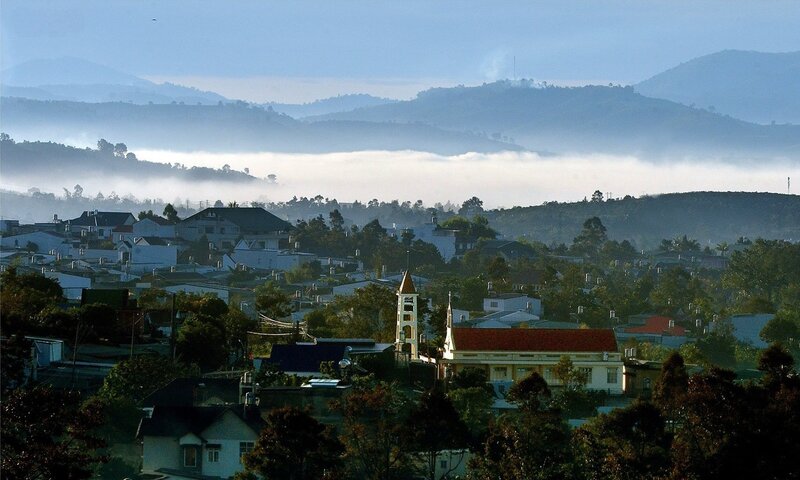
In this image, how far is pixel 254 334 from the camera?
192 feet

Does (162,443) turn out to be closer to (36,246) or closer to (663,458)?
(663,458)

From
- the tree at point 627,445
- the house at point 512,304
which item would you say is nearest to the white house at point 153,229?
the house at point 512,304

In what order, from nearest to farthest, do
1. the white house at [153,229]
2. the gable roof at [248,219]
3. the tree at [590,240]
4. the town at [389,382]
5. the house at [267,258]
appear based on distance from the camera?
the town at [389,382] → the house at [267,258] → the white house at [153,229] → the gable roof at [248,219] → the tree at [590,240]

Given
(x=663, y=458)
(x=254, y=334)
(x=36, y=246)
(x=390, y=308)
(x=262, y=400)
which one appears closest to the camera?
(x=663, y=458)

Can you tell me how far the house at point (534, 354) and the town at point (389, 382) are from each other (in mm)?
60

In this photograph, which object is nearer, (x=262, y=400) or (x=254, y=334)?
(x=262, y=400)

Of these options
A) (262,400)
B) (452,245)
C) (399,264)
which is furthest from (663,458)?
(452,245)

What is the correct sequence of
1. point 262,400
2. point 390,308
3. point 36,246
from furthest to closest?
point 36,246 → point 390,308 → point 262,400

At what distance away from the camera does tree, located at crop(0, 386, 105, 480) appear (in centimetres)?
2994

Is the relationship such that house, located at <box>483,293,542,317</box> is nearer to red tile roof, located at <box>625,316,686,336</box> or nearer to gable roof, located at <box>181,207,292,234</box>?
red tile roof, located at <box>625,316,686,336</box>

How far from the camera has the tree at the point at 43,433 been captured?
29938mm

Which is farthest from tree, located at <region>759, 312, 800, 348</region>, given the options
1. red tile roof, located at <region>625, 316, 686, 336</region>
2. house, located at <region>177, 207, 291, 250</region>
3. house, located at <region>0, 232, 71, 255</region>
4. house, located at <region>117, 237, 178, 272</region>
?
house, located at <region>177, 207, 291, 250</region>

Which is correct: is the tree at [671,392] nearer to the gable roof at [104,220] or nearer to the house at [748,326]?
the house at [748,326]

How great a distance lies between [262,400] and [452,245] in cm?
8836
